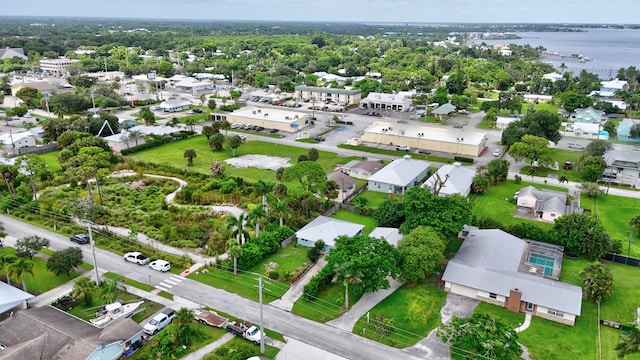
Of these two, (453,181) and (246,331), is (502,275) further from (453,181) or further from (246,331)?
(453,181)

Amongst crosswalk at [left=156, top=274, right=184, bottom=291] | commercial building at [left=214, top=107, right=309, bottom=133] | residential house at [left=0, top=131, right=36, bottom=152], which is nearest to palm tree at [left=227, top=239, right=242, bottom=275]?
crosswalk at [left=156, top=274, right=184, bottom=291]

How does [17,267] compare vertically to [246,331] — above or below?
above

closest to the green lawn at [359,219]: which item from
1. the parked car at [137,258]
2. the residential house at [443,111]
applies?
the parked car at [137,258]

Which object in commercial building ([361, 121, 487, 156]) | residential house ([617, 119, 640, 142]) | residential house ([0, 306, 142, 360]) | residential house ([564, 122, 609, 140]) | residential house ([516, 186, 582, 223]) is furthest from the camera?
residential house ([564, 122, 609, 140])

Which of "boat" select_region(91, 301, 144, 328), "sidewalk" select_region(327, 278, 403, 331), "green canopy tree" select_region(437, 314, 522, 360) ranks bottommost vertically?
"sidewalk" select_region(327, 278, 403, 331)

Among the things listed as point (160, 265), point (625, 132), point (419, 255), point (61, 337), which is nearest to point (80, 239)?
point (160, 265)

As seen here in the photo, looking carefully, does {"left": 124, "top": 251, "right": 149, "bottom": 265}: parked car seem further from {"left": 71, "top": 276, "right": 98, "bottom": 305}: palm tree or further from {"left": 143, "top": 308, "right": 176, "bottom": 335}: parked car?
{"left": 143, "top": 308, "right": 176, "bottom": 335}: parked car

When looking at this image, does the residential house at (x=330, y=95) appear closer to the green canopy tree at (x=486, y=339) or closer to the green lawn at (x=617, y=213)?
the green lawn at (x=617, y=213)
